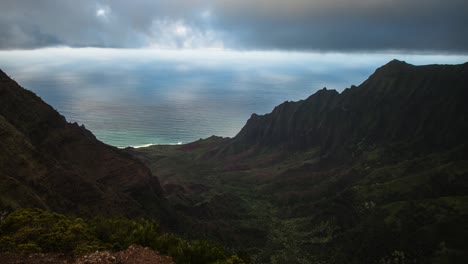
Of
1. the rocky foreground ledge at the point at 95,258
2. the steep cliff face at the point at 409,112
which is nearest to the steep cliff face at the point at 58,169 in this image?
the rocky foreground ledge at the point at 95,258

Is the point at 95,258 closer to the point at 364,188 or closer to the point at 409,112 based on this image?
the point at 364,188

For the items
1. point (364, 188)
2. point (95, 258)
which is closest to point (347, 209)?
point (364, 188)

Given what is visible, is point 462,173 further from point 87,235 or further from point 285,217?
point 87,235

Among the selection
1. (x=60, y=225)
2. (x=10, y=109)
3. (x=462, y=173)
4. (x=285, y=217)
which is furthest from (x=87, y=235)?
(x=462, y=173)

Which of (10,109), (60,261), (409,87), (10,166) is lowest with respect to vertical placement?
(60,261)

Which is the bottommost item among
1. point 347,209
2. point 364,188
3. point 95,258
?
point 347,209

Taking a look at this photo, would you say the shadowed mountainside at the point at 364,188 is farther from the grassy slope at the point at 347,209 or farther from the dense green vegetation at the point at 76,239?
the dense green vegetation at the point at 76,239

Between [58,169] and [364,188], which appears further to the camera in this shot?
[364,188]
